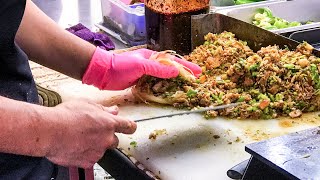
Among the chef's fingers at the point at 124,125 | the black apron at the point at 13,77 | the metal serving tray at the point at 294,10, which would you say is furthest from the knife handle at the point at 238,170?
the metal serving tray at the point at 294,10

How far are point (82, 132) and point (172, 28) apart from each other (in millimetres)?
775

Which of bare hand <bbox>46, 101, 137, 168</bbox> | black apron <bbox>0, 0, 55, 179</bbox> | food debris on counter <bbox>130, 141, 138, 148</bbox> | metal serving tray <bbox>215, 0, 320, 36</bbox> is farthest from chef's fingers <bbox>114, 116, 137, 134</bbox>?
metal serving tray <bbox>215, 0, 320, 36</bbox>

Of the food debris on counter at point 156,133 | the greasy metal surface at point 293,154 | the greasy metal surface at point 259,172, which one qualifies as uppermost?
the greasy metal surface at point 293,154

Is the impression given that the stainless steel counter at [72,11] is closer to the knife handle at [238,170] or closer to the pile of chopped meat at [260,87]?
the pile of chopped meat at [260,87]

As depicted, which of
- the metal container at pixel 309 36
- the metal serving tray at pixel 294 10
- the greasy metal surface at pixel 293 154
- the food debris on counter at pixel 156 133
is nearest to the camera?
the greasy metal surface at pixel 293 154

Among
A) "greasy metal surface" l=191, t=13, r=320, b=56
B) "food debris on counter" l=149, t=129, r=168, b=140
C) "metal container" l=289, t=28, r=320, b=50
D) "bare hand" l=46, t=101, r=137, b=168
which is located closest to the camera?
"bare hand" l=46, t=101, r=137, b=168

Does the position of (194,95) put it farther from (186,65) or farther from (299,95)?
(299,95)

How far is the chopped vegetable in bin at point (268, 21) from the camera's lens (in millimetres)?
1790

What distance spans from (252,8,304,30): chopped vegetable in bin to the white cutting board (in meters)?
0.59

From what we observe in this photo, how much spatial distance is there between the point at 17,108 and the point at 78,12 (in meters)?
2.41

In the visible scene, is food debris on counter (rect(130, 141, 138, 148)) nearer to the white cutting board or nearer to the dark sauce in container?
the white cutting board

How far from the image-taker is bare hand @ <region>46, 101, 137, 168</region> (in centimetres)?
92

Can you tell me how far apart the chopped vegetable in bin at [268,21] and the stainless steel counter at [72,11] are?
1077 millimetres

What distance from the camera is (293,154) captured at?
33.2 inches
